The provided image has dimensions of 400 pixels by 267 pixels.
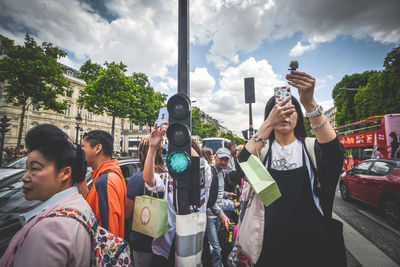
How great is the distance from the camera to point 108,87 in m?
18.1

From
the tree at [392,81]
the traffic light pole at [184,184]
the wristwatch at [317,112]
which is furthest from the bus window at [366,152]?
the traffic light pole at [184,184]

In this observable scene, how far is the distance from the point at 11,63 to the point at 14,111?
20.1m

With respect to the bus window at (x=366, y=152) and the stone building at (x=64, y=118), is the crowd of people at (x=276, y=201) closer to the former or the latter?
the bus window at (x=366, y=152)

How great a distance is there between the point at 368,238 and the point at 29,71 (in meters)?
20.3

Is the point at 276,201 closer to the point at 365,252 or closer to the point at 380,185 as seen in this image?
the point at 365,252

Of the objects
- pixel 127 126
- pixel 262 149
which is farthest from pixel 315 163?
pixel 127 126

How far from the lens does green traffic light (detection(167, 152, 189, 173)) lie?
1.35m

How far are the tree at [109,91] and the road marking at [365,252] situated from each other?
1886 centimetres

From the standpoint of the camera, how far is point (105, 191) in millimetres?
1643

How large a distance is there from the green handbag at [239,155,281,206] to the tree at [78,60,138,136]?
1907 cm

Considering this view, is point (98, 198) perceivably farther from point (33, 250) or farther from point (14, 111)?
point (14, 111)

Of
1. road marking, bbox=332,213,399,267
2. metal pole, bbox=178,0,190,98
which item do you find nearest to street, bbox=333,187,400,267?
road marking, bbox=332,213,399,267

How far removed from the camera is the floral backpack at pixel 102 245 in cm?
103

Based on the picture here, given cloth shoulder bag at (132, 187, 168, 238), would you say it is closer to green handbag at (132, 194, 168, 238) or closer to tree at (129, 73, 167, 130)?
green handbag at (132, 194, 168, 238)
